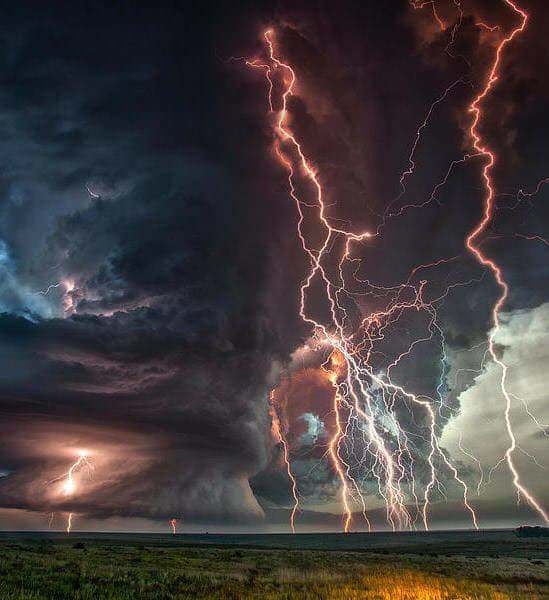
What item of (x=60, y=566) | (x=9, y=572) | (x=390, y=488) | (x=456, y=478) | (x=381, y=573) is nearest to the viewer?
(x=9, y=572)

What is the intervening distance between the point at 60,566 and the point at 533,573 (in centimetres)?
2579

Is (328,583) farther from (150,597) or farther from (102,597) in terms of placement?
(102,597)

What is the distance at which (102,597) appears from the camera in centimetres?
1459

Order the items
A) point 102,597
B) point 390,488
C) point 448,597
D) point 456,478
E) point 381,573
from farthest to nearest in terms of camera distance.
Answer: point 390,488
point 456,478
point 381,573
point 448,597
point 102,597

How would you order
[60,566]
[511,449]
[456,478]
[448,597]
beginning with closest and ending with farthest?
[448,597], [60,566], [511,449], [456,478]

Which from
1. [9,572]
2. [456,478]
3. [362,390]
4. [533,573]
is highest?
[362,390]

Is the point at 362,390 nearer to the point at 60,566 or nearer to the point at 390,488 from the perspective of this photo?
the point at 390,488

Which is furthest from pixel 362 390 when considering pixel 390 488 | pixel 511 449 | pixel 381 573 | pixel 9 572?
pixel 9 572

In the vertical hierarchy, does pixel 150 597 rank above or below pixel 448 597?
above

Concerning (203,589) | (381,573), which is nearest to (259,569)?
(381,573)

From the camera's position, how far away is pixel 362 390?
1813 inches

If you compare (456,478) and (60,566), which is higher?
(456,478)

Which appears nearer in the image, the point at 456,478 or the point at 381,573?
the point at 381,573

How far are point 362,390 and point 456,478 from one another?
11266mm
